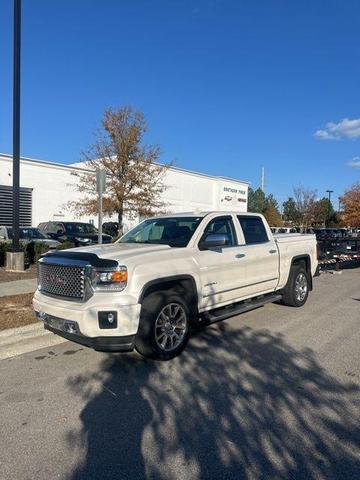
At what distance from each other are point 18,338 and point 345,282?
947 cm

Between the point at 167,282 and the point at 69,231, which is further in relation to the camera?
the point at 69,231

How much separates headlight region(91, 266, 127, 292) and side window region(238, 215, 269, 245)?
286 centimetres

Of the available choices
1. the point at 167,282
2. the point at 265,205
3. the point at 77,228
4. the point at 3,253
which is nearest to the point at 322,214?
the point at 265,205

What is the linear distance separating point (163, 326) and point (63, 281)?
134 centimetres

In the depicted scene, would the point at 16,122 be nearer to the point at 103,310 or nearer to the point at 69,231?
the point at 103,310

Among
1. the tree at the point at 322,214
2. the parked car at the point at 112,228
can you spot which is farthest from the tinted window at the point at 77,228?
the tree at the point at 322,214

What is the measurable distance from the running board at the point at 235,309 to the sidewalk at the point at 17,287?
4938 mm

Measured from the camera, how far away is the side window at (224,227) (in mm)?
6425

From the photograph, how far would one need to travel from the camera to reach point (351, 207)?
139 feet

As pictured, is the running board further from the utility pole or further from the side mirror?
the utility pole

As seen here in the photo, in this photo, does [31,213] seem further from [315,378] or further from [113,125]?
[315,378]

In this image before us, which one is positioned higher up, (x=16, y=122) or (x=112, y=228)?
(x=16, y=122)

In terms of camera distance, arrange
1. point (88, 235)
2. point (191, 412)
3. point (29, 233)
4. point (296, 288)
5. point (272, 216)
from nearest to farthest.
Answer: point (191, 412)
point (296, 288)
point (29, 233)
point (88, 235)
point (272, 216)

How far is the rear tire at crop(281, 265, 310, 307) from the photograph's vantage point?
8.10 meters
